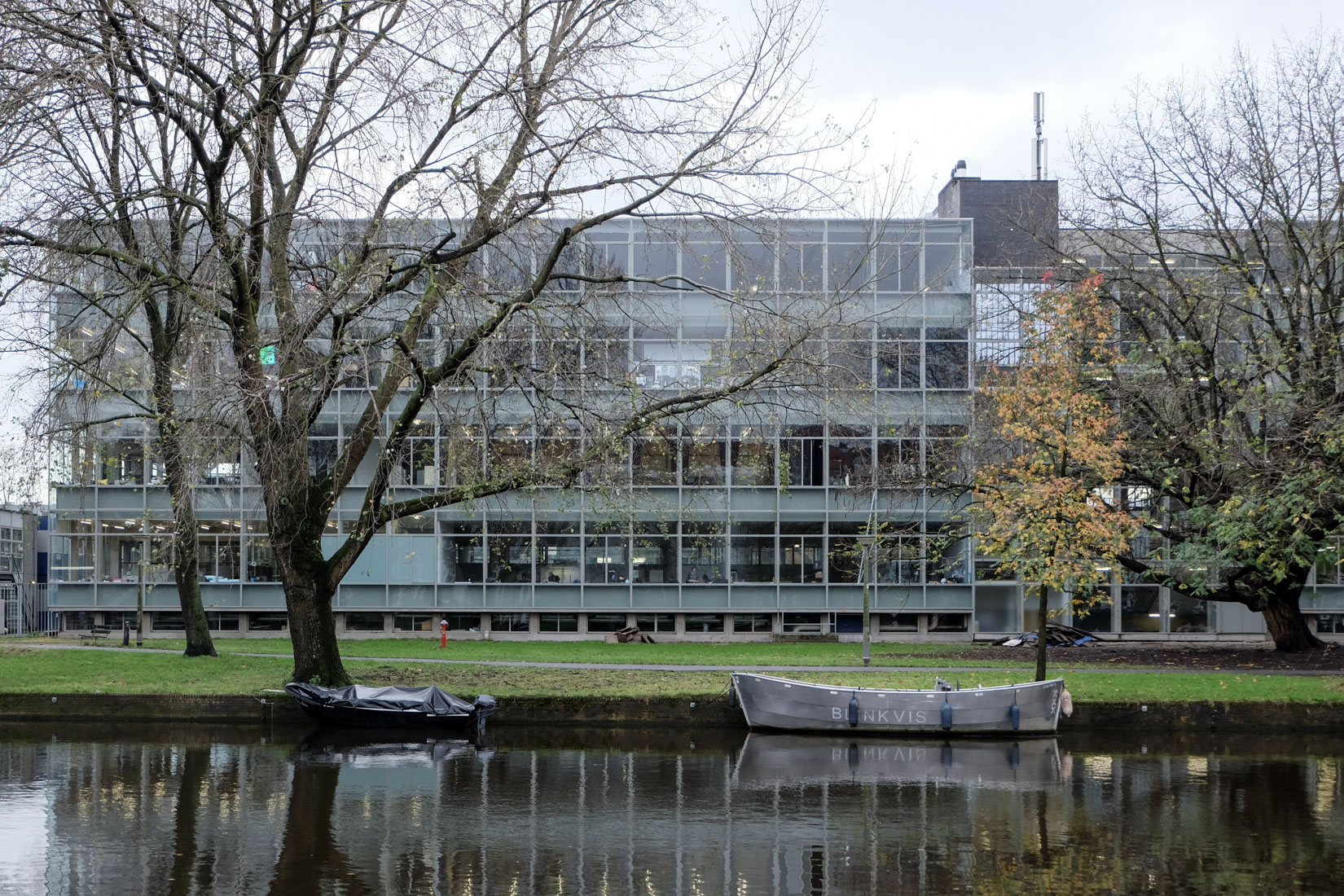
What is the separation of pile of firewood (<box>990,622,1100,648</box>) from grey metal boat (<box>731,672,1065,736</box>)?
15.5 metres

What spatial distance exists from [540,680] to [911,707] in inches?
276

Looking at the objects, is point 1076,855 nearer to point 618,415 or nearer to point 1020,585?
point 618,415

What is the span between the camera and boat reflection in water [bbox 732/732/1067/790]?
55.5 ft

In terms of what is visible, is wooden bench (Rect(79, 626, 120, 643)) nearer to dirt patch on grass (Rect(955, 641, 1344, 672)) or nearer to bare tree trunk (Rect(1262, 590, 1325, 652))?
dirt patch on grass (Rect(955, 641, 1344, 672))

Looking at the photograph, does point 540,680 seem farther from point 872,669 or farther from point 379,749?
point 872,669

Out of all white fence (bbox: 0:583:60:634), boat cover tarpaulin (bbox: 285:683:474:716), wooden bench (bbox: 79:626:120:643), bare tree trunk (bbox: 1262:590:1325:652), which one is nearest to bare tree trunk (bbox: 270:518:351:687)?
boat cover tarpaulin (bbox: 285:683:474:716)

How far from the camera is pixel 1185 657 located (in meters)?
31.2

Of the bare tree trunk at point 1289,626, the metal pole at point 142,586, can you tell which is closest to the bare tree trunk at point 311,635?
the metal pole at point 142,586

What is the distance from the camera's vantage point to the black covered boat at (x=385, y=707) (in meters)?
20.5

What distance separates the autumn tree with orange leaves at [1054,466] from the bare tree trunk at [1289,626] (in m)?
10.3

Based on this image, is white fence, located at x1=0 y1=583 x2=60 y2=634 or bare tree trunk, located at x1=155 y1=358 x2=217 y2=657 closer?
bare tree trunk, located at x1=155 y1=358 x2=217 y2=657

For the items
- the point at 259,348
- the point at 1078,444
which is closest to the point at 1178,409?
the point at 1078,444

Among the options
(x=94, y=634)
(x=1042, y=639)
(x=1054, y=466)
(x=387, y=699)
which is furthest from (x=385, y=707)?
(x=94, y=634)

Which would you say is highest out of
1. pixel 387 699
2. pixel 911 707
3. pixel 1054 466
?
pixel 1054 466
